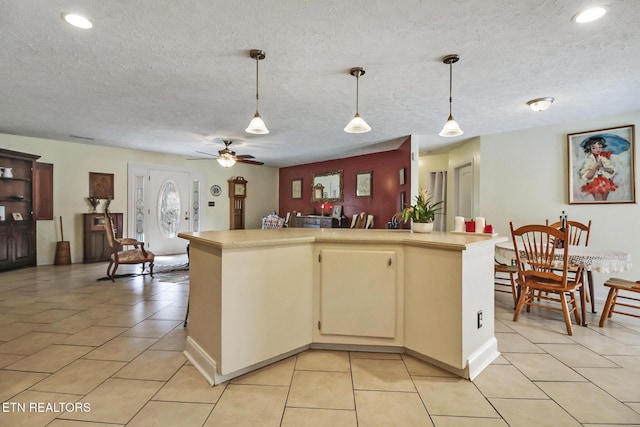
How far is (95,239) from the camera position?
5.89 meters

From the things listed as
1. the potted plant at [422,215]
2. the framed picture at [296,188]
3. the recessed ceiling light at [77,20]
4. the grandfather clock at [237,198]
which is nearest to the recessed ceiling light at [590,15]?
the potted plant at [422,215]

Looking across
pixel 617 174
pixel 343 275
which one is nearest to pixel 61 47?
pixel 343 275

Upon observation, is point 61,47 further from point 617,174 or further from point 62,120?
point 617,174

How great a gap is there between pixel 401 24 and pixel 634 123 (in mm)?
3681

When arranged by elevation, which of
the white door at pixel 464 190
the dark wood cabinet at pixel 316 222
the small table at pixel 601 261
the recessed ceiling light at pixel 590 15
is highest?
the recessed ceiling light at pixel 590 15

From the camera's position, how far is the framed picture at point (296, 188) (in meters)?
8.23

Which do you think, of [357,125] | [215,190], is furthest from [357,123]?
[215,190]

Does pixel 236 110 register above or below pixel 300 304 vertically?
above

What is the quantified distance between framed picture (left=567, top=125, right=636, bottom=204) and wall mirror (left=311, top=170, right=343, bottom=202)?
430 centimetres

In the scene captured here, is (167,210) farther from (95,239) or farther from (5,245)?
(5,245)

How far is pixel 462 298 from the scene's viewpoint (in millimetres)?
1901

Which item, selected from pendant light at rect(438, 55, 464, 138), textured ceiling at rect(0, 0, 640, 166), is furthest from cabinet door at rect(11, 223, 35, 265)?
pendant light at rect(438, 55, 464, 138)

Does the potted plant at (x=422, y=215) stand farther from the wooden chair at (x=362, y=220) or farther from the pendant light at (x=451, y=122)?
the wooden chair at (x=362, y=220)

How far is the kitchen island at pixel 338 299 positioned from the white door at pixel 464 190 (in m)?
3.71
